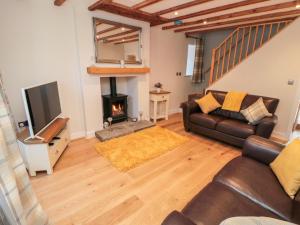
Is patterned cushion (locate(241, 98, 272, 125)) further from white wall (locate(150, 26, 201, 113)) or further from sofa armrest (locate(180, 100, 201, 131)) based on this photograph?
white wall (locate(150, 26, 201, 113))

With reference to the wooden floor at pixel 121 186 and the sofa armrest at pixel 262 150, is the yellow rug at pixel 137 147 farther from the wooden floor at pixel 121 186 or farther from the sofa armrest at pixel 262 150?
the sofa armrest at pixel 262 150

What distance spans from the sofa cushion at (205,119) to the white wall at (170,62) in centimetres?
160

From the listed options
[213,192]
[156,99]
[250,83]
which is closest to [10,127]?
[213,192]

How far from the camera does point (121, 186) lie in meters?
1.98

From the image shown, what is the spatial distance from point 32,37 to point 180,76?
3.76 m

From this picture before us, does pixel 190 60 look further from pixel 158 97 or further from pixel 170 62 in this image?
pixel 158 97

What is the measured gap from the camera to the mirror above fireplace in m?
3.04

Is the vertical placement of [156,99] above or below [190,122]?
above

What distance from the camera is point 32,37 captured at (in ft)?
7.99

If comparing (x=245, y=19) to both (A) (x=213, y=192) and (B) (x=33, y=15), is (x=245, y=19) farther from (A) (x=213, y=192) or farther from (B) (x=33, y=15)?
(B) (x=33, y=15)

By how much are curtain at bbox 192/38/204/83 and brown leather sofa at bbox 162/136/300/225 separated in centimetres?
389

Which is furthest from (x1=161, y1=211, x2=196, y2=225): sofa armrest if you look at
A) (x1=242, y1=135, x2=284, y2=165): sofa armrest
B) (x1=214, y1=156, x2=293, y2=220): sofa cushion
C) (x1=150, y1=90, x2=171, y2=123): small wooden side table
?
(x1=150, y1=90, x2=171, y2=123): small wooden side table

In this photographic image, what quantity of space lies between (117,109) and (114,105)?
150 millimetres

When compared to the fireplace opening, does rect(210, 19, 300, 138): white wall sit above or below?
above
